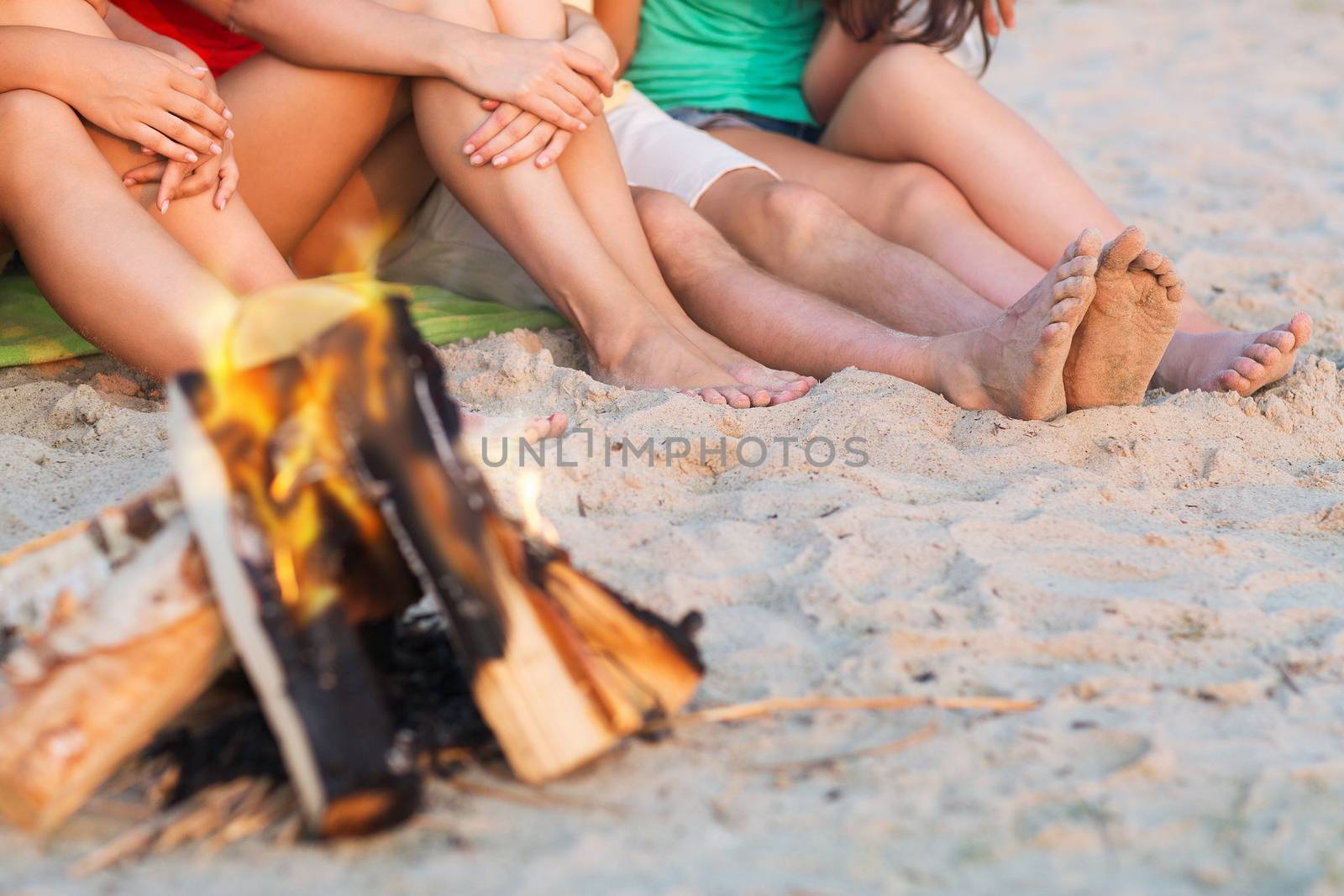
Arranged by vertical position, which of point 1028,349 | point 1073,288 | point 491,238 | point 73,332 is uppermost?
point 1073,288

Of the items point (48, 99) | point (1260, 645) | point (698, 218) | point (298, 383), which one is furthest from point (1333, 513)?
point (48, 99)

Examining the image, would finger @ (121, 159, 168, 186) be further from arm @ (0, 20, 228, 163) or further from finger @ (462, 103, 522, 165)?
finger @ (462, 103, 522, 165)

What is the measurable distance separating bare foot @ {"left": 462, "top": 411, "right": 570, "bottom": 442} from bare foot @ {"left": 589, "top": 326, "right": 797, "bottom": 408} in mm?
249

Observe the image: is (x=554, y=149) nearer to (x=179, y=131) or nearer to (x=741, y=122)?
(x=179, y=131)

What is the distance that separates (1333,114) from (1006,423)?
289cm

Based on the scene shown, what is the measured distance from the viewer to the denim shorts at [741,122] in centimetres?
266

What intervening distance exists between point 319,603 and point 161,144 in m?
1.06

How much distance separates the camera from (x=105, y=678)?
952 mm

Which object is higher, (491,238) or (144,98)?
(144,98)

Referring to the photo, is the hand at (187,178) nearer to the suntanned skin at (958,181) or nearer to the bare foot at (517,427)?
the bare foot at (517,427)

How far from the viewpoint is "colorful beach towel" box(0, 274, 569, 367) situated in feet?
6.68

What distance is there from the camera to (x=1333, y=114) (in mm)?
3926

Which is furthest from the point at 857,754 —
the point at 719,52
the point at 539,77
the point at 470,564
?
the point at 719,52

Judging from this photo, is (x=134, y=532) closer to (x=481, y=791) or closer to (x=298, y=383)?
(x=298, y=383)
